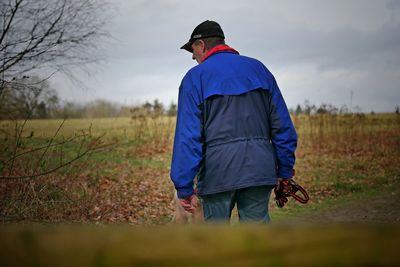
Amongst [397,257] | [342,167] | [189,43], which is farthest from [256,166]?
[342,167]

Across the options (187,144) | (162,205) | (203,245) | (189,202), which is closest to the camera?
(203,245)

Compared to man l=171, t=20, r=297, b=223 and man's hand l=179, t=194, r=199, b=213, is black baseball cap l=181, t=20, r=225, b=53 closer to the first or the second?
man l=171, t=20, r=297, b=223

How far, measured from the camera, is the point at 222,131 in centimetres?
315

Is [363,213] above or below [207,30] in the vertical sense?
below

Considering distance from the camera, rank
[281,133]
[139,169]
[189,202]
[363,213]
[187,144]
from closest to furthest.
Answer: [187,144] → [189,202] → [281,133] → [363,213] → [139,169]

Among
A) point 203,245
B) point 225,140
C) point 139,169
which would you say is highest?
point 225,140

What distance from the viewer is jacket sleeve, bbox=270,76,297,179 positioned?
3402 mm

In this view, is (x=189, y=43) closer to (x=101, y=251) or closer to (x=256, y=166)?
(x=256, y=166)

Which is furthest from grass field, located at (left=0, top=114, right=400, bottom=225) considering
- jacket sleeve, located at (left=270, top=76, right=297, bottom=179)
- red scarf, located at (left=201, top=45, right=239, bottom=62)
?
jacket sleeve, located at (left=270, top=76, right=297, bottom=179)

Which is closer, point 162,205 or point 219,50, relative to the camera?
point 219,50

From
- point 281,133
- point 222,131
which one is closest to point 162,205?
point 281,133

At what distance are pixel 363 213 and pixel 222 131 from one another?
5326mm

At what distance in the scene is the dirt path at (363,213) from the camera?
6725 millimetres

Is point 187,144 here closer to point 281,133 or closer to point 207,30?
point 281,133
